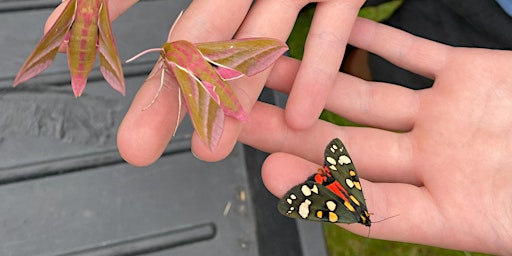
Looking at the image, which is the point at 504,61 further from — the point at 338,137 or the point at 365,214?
the point at 365,214

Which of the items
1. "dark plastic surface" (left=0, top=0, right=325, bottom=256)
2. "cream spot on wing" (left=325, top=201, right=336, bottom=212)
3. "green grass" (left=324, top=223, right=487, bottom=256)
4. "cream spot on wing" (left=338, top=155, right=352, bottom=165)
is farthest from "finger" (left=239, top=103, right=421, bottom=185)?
"green grass" (left=324, top=223, right=487, bottom=256)

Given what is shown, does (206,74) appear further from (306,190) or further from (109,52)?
(306,190)

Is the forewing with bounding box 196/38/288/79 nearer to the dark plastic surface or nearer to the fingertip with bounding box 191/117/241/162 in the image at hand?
the fingertip with bounding box 191/117/241/162

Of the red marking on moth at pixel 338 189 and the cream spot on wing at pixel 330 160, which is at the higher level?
the cream spot on wing at pixel 330 160

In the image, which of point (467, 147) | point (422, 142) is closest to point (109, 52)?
point (422, 142)

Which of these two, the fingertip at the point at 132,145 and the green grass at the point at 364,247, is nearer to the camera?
the fingertip at the point at 132,145

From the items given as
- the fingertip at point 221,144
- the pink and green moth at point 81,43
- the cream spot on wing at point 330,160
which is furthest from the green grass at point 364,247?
the pink and green moth at point 81,43

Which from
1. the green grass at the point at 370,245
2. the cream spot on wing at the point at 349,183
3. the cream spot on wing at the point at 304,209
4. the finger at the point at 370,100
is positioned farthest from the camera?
the green grass at the point at 370,245

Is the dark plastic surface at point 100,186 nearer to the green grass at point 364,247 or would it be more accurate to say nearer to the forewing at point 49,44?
the forewing at point 49,44
